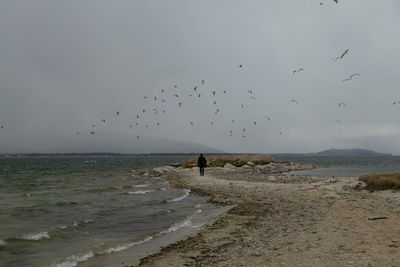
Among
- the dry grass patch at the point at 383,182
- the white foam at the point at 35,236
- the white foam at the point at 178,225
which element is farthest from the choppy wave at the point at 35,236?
the dry grass patch at the point at 383,182

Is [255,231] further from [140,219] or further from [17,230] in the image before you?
[17,230]

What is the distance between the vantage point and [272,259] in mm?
9305

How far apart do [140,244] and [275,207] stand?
8.36m

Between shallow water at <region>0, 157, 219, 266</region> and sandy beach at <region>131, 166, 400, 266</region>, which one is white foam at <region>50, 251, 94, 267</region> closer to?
shallow water at <region>0, 157, 219, 266</region>

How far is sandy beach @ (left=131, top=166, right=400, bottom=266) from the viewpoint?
9273 mm

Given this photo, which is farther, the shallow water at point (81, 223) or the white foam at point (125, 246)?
the shallow water at point (81, 223)

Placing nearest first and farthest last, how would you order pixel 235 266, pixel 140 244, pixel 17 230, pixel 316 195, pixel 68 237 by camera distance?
pixel 235 266 → pixel 140 244 → pixel 68 237 → pixel 17 230 → pixel 316 195

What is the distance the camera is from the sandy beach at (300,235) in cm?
927

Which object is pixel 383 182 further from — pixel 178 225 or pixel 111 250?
pixel 111 250

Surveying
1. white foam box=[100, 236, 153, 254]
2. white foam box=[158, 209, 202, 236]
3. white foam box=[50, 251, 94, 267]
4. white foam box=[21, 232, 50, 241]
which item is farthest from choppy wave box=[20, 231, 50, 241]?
white foam box=[158, 209, 202, 236]

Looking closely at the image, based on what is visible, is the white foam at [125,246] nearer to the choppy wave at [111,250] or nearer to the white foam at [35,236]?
the choppy wave at [111,250]

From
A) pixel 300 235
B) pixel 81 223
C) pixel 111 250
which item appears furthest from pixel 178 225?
pixel 300 235

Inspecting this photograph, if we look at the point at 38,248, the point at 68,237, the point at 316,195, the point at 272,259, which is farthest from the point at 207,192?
the point at 272,259

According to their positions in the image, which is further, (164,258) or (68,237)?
(68,237)
